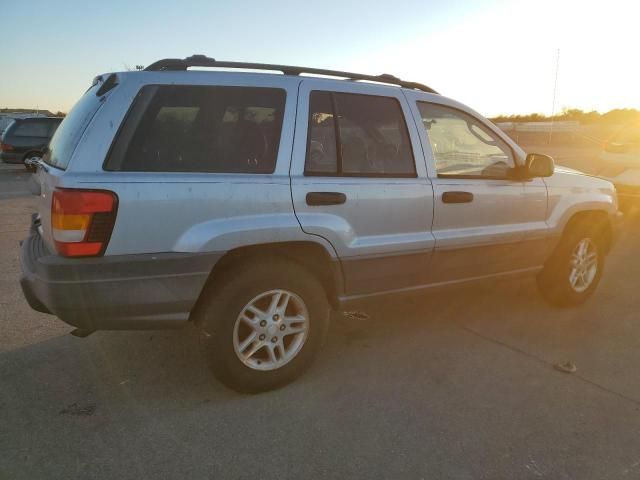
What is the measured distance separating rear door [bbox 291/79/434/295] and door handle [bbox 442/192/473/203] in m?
0.13

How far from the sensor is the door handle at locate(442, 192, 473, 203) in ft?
11.7

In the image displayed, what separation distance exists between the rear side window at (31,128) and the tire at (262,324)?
49.9 ft

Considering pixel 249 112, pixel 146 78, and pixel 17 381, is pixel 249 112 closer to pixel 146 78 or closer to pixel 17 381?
pixel 146 78

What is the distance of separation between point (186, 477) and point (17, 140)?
16.1 metres

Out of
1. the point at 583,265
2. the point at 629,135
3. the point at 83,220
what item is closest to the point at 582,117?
the point at 629,135

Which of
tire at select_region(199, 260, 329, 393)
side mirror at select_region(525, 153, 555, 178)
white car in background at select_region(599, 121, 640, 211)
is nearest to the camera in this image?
tire at select_region(199, 260, 329, 393)

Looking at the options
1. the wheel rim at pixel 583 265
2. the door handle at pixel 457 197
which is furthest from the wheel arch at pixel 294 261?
the wheel rim at pixel 583 265

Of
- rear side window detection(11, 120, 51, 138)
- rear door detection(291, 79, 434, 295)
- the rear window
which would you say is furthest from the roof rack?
rear side window detection(11, 120, 51, 138)

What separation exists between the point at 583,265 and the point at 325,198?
9.56ft

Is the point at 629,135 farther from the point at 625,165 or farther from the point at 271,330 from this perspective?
the point at 271,330

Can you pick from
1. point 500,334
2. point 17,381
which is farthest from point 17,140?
point 500,334

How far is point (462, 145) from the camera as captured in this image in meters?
3.85

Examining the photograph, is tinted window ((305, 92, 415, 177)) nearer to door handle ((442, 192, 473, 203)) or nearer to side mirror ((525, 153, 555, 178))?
door handle ((442, 192, 473, 203))

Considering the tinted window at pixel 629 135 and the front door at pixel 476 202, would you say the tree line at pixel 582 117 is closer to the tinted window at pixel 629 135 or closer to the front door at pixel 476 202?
the tinted window at pixel 629 135
